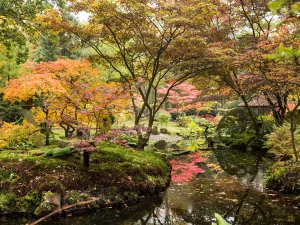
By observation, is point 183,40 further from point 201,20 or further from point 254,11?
point 254,11

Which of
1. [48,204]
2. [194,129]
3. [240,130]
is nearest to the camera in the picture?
[48,204]

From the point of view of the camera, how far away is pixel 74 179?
206 inches

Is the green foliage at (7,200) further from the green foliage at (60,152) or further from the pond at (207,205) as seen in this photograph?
the green foliage at (60,152)

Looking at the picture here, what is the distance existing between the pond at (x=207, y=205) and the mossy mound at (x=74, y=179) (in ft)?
1.02

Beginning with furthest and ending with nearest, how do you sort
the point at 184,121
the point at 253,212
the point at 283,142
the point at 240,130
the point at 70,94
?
the point at 184,121, the point at 240,130, the point at 283,142, the point at 70,94, the point at 253,212

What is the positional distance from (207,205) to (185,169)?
124 inches

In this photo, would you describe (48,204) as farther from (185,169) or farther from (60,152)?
(185,169)

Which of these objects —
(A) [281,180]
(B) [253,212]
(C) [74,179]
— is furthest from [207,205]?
(C) [74,179]

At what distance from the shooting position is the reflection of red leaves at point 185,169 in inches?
288

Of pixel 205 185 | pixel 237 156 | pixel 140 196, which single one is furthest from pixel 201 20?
pixel 237 156

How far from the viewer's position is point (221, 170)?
27.6 feet

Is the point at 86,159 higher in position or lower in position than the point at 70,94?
lower

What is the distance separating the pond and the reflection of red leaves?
27mm

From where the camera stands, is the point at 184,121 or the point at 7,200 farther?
the point at 184,121
